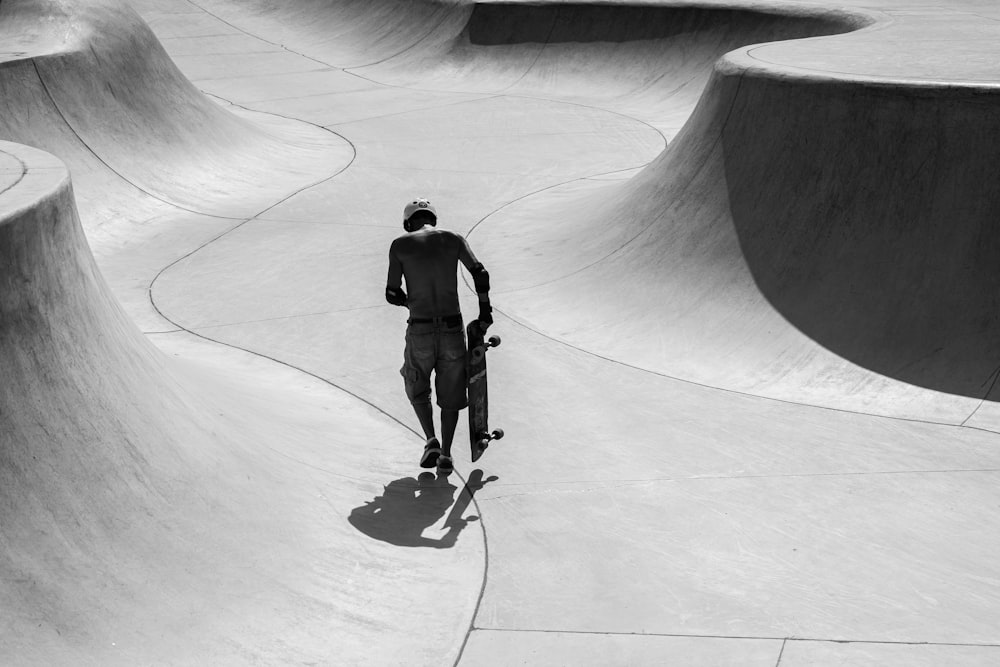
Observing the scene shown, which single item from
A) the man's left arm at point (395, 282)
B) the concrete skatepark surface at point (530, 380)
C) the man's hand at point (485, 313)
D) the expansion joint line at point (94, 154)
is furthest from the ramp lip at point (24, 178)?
the expansion joint line at point (94, 154)

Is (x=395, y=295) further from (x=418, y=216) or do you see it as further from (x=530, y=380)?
(x=530, y=380)

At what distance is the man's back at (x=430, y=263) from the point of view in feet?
21.3

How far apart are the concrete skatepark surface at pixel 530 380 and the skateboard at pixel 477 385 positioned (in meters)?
0.33

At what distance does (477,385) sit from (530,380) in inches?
73.6

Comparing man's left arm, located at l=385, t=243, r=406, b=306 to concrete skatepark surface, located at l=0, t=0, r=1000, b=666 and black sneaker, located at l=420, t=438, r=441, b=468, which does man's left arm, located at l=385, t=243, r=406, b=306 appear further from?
concrete skatepark surface, located at l=0, t=0, r=1000, b=666

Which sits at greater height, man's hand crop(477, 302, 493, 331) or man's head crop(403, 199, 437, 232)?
man's head crop(403, 199, 437, 232)

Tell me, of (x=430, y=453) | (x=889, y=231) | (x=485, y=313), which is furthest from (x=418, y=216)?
(x=889, y=231)

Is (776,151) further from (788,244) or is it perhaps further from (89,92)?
(89,92)

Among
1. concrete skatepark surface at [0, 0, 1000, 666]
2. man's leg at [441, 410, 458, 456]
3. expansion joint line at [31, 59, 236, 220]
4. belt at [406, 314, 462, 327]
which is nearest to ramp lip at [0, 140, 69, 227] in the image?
concrete skatepark surface at [0, 0, 1000, 666]

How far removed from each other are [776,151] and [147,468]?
6312 mm

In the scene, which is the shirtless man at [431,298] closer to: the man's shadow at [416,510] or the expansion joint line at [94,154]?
the man's shadow at [416,510]

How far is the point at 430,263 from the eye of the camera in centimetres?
648

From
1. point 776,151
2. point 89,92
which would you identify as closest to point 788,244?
point 776,151

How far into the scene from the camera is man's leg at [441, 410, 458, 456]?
6797mm
